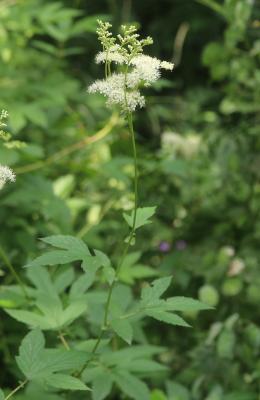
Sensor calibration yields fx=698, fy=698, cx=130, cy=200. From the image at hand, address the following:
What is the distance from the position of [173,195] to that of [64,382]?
2020mm

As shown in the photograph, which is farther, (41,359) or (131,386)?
(131,386)

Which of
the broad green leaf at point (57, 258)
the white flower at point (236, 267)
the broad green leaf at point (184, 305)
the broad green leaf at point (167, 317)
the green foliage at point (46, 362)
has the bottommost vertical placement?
the green foliage at point (46, 362)

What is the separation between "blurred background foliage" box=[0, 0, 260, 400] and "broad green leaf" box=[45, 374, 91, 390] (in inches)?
36.8

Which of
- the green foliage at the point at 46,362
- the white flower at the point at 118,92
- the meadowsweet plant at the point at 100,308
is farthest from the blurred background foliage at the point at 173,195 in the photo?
the white flower at the point at 118,92

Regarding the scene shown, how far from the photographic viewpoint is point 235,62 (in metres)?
3.27

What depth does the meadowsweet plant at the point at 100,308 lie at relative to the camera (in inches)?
59.0

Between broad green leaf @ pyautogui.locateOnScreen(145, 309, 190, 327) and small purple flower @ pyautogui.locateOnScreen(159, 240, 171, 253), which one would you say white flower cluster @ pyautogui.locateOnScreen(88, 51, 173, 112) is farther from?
small purple flower @ pyautogui.locateOnScreen(159, 240, 171, 253)

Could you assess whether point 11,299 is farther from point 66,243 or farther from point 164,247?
point 164,247

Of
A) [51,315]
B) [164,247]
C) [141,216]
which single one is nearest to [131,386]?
[51,315]

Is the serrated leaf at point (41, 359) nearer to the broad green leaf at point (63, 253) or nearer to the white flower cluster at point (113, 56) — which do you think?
the broad green leaf at point (63, 253)

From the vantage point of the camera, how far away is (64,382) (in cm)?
153

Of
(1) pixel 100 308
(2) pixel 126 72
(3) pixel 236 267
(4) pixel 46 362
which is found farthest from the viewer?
(3) pixel 236 267

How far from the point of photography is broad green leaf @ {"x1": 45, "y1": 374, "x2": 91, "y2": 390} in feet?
4.93

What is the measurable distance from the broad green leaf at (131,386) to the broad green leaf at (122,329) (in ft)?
0.96
